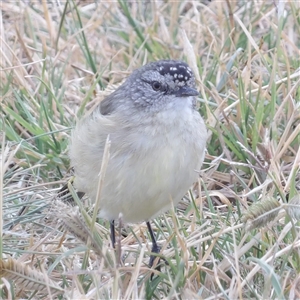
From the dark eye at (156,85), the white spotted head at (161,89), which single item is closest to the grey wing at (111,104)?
the white spotted head at (161,89)

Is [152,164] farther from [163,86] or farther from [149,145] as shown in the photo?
[163,86]

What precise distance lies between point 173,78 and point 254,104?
1.07 meters

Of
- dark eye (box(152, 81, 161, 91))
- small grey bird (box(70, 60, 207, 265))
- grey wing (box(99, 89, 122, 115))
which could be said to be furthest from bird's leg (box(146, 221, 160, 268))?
dark eye (box(152, 81, 161, 91))

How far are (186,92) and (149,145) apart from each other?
0.29 meters

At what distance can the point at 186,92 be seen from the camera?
11.7ft

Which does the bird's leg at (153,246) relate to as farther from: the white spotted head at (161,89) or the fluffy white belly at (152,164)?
the white spotted head at (161,89)

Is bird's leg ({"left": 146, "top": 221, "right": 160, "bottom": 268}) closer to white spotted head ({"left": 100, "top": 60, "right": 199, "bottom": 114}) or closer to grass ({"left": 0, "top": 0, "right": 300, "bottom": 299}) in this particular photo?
grass ({"left": 0, "top": 0, "right": 300, "bottom": 299})

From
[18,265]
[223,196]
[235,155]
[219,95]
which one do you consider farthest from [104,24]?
[18,265]

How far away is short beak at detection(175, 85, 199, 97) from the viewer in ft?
11.7

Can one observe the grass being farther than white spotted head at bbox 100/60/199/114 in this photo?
No

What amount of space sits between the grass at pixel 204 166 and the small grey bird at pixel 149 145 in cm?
17

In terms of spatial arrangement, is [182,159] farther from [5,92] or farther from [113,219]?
[5,92]

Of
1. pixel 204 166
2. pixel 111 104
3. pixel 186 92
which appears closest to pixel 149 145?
pixel 186 92

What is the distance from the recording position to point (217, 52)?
206 inches
